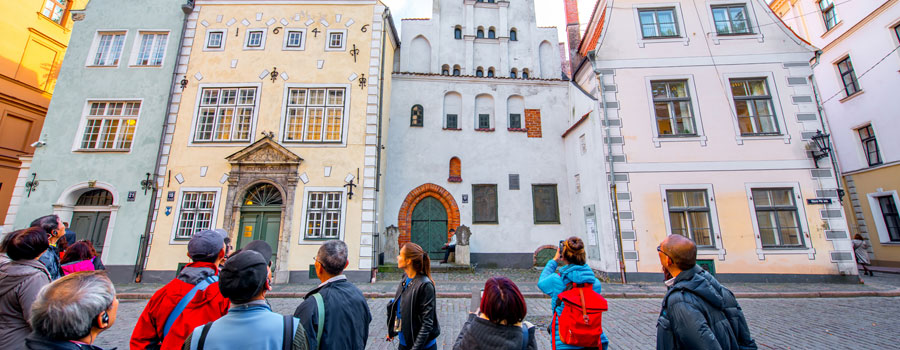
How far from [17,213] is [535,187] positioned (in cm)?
1917

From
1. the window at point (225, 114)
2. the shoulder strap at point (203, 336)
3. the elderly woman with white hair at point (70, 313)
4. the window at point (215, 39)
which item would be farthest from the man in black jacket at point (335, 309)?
the window at point (215, 39)

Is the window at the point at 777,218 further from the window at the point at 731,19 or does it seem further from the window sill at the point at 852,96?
the window sill at the point at 852,96

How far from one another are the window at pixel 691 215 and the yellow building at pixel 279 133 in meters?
10.3

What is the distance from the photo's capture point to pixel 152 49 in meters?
13.7

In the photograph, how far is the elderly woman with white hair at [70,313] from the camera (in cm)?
166

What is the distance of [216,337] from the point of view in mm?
1841

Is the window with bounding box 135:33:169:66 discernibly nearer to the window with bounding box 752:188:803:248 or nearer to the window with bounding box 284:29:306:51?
the window with bounding box 284:29:306:51

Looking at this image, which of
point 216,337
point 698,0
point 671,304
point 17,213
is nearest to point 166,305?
point 216,337

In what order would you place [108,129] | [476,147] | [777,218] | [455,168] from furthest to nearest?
[476,147] < [455,168] < [108,129] < [777,218]

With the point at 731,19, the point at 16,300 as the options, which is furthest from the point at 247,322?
the point at 731,19

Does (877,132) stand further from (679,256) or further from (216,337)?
(216,337)

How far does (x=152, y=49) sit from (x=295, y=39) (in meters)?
5.81

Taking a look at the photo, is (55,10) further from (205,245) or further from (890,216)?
(890,216)

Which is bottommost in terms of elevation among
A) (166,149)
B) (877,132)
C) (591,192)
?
(591,192)
